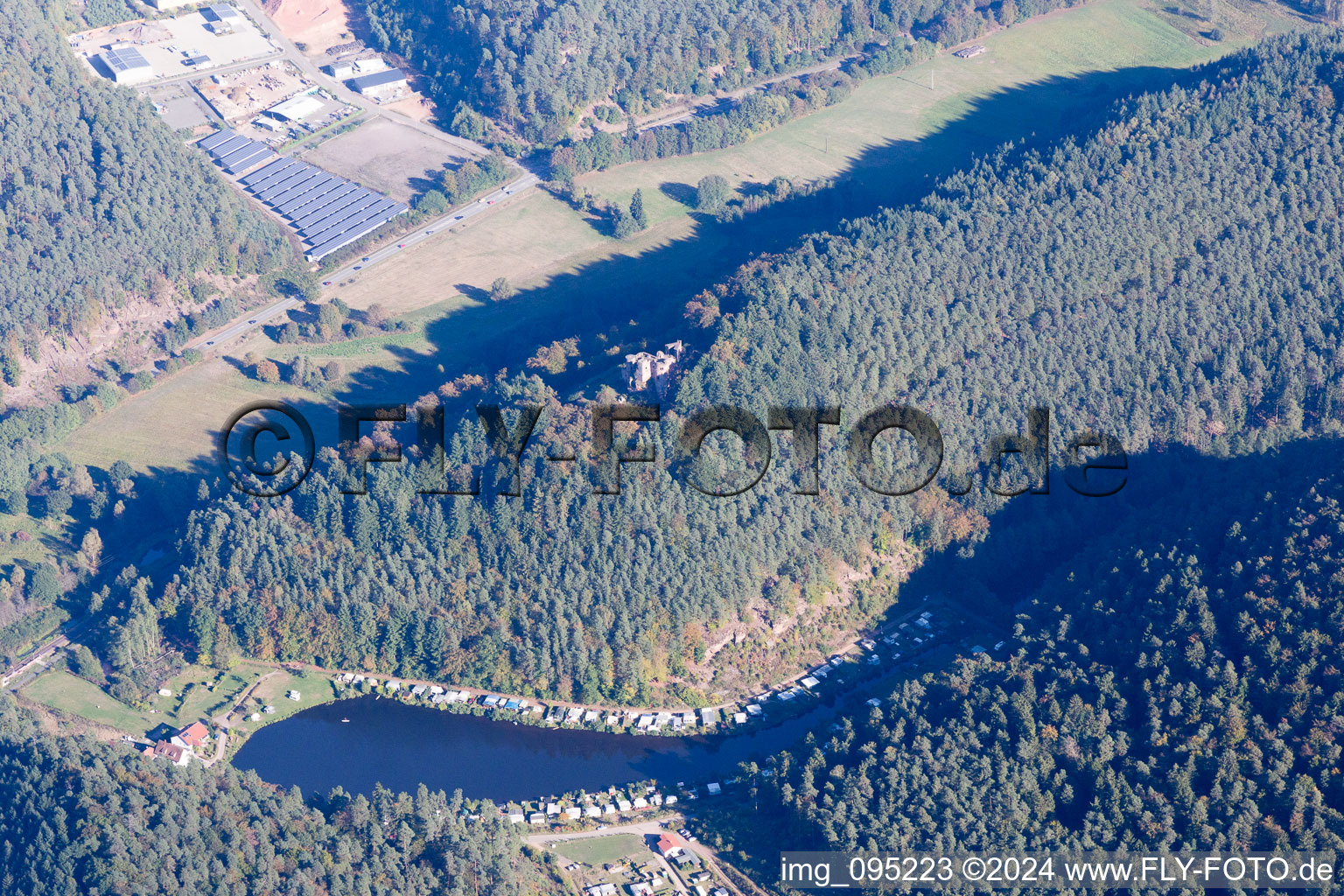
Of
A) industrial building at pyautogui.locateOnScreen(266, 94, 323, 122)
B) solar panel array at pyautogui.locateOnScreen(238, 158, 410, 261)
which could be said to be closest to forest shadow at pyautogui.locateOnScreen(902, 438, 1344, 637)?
solar panel array at pyautogui.locateOnScreen(238, 158, 410, 261)

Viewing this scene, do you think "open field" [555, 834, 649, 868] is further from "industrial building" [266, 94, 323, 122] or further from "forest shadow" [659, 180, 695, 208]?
"industrial building" [266, 94, 323, 122]

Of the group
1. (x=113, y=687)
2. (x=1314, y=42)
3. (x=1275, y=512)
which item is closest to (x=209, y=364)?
(x=113, y=687)

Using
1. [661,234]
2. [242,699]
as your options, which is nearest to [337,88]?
[661,234]

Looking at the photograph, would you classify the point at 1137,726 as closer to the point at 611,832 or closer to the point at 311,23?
the point at 611,832

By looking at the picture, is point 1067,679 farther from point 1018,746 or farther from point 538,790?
point 538,790

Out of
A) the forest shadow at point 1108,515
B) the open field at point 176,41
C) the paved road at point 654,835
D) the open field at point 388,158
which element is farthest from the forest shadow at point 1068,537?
the open field at point 176,41
